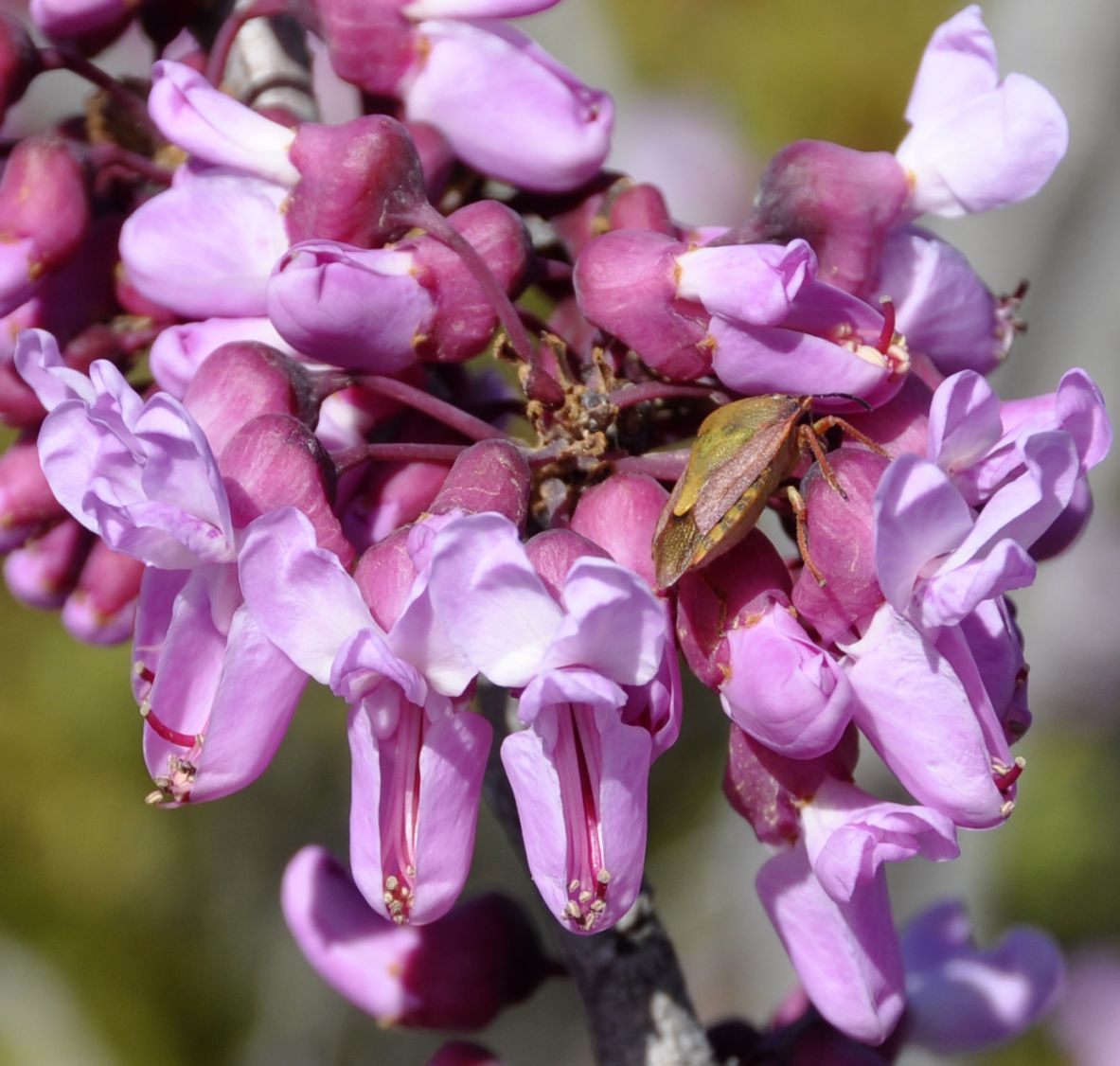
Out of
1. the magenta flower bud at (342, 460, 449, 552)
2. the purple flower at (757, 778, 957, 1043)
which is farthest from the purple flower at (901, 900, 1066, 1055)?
the magenta flower bud at (342, 460, 449, 552)

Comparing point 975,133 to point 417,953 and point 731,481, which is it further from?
point 417,953

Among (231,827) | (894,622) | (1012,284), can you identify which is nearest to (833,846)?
(894,622)

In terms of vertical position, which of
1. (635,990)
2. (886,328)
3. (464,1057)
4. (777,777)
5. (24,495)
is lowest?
(464,1057)

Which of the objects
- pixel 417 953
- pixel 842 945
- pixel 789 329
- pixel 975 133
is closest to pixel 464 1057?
pixel 417 953

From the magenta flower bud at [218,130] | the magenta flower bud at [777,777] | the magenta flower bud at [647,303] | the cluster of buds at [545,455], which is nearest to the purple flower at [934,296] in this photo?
the cluster of buds at [545,455]

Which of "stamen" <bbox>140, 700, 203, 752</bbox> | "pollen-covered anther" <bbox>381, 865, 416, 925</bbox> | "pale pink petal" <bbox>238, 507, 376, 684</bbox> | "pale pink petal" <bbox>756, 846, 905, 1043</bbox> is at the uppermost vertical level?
"pale pink petal" <bbox>238, 507, 376, 684</bbox>

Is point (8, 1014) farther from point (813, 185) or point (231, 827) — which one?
point (813, 185)

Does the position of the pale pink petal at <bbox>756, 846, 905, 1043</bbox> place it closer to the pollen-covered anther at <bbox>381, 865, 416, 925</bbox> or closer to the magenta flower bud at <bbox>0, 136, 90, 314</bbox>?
the pollen-covered anther at <bbox>381, 865, 416, 925</bbox>
